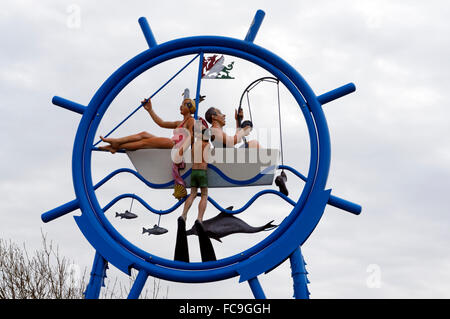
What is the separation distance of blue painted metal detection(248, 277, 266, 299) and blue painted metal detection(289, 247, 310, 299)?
10.6 inches

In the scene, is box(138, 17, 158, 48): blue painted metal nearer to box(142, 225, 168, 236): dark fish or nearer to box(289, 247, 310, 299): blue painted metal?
box(142, 225, 168, 236): dark fish

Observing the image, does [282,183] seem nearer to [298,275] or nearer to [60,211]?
[298,275]

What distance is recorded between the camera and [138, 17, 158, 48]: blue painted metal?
16.7 ft

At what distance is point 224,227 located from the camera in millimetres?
4758

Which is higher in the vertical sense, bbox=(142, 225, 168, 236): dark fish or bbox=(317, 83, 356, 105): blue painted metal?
bbox=(317, 83, 356, 105): blue painted metal

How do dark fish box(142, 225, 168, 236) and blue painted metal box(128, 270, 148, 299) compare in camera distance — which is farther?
dark fish box(142, 225, 168, 236)

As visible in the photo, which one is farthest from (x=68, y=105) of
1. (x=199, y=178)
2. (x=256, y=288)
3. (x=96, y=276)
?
(x=256, y=288)

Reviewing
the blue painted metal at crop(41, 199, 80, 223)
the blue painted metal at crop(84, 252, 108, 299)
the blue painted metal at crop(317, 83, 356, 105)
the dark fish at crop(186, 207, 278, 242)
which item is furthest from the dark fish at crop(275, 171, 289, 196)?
the blue painted metal at crop(41, 199, 80, 223)

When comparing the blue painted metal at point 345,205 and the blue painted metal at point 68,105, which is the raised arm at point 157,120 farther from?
the blue painted metal at point 345,205

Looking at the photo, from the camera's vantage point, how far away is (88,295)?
4.74 metres

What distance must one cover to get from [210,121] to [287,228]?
1214 mm

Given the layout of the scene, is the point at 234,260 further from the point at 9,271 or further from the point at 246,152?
the point at 9,271

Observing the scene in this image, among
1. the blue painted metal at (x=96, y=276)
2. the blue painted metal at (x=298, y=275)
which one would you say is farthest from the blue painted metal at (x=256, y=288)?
the blue painted metal at (x=96, y=276)
